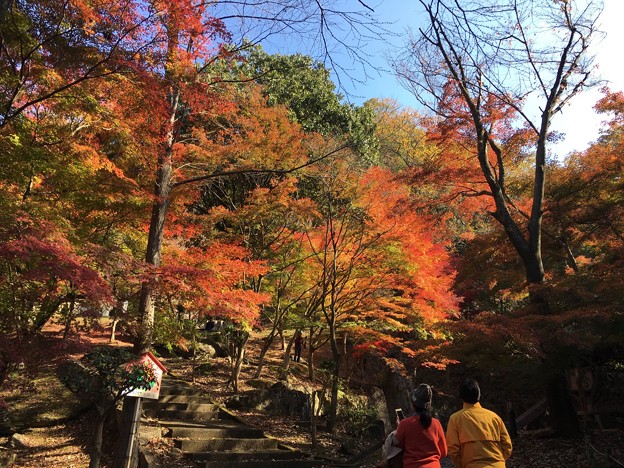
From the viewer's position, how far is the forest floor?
6637 millimetres

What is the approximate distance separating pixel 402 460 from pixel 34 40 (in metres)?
6.77

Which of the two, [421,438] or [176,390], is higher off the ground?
[421,438]

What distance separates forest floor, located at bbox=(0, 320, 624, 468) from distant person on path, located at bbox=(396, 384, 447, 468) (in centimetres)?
473

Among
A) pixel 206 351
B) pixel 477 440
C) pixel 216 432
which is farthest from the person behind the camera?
pixel 206 351

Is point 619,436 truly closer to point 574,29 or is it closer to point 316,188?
point 574,29

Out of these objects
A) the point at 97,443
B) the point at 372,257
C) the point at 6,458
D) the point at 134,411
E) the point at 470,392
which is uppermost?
the point at 372,257

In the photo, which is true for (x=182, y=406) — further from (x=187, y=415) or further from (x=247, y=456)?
(x=247, y=456)

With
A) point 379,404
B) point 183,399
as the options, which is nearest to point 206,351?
point 183,399

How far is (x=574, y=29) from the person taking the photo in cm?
970

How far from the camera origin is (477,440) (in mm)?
3078

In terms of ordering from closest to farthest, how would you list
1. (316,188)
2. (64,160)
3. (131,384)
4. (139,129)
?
1. (131,384)
2. (64,160)
3. (139,129)
4. (316,188)

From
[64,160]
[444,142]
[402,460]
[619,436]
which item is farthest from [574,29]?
[64,160]

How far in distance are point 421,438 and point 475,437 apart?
0.42 meters

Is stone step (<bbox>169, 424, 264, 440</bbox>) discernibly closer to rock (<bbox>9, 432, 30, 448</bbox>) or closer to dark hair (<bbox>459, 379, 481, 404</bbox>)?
rock (<bbox>9, 432, 30, 448</bbox>)
